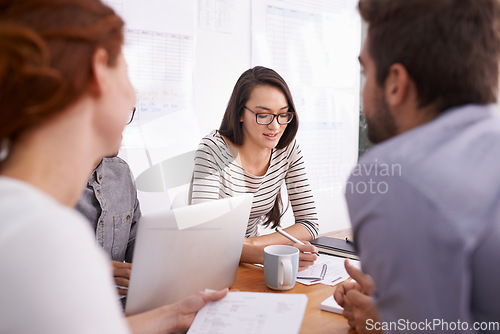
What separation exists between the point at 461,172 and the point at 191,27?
2.77 metres

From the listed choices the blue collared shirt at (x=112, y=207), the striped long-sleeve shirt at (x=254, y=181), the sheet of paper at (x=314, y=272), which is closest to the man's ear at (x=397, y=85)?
the sheet of paper at (x=314, y=272)

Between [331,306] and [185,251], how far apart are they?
0.41 meters

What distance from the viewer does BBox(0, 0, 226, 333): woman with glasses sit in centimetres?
48

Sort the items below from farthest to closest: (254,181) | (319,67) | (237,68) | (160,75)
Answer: (319,67) → (237,68) → (160,75) → (254,181)

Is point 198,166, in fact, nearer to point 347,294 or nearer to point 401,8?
point 347,294

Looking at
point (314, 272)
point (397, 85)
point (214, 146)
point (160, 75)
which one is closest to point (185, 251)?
point (314, 272)

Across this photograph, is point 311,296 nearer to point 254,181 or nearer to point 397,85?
point 397,85

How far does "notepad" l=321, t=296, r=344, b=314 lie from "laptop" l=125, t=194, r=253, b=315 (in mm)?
290

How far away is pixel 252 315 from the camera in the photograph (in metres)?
0.99

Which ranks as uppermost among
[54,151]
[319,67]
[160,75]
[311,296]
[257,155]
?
[319,67]

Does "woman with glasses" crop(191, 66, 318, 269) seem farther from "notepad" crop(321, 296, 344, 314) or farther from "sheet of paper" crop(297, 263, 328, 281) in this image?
"notepad" crop(321, 296, 344, 314)

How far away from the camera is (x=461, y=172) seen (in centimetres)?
71

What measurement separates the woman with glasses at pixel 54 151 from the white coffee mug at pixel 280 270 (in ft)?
2.34

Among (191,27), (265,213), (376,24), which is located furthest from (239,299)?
(191,27)
